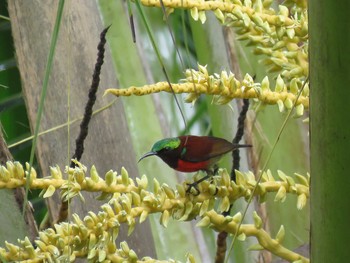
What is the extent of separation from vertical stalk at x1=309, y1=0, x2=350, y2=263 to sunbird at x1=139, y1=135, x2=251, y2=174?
2.01 ft

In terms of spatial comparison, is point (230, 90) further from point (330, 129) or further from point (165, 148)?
point (165, 148)

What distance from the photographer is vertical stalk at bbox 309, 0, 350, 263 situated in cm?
66

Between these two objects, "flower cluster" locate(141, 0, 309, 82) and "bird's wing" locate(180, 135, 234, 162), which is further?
"bird's wing" locate(180, 135, 234, 162)

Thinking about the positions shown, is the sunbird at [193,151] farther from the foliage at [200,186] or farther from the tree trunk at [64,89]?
the foliage at [200,186]

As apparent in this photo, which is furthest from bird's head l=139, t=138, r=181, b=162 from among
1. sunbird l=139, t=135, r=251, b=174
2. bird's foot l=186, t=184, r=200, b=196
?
bird's foot l=186, t=184, r=200, b=196

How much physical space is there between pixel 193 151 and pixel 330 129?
2.43 feet

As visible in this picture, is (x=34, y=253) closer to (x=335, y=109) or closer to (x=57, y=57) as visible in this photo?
(x=335, y=109)

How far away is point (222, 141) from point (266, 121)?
0.33m

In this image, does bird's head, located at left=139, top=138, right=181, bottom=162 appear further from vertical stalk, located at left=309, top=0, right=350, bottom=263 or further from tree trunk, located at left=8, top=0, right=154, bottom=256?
vertical stalk, located at left=309, top=0, right=350, bottom=263

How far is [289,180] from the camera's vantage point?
3.13ft

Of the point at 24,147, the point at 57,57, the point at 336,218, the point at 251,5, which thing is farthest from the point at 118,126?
the point at 336,218

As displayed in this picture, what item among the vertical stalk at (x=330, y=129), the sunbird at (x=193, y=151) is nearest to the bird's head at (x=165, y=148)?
the sunbird at (x=193, y=151)

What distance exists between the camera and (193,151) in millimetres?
1414

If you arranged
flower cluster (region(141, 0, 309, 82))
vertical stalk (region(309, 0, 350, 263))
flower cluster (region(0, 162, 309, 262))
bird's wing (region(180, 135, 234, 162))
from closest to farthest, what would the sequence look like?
1. vertical stalk (region(309, 0, 350, 263))
2. flower cluster (region(0, 162, 309, 262))
3. flower cluster (region(141, 0, 309, 82))
4. bird's wing (region(180, 135, 234, 162))
